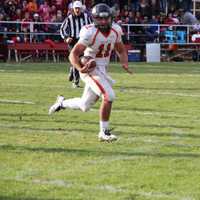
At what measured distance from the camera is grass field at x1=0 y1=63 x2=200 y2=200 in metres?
5.86

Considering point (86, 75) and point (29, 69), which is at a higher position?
point (86, 75)

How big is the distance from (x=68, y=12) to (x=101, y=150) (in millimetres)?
19858

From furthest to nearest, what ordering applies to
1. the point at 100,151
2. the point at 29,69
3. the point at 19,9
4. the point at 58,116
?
the point at 19,9, the point at 29,69, the point at 58,116, the point at 100,151

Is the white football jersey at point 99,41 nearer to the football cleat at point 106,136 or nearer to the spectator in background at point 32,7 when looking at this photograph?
the football cleat at point 106,136

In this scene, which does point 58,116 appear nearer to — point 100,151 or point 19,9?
point 100,151

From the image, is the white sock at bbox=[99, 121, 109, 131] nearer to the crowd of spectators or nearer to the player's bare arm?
the player's bare arm

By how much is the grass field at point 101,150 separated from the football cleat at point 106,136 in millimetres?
86

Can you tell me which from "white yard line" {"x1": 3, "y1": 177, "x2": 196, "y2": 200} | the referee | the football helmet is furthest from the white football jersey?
the referee

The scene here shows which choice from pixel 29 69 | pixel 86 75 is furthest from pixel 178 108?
pixel 29 69

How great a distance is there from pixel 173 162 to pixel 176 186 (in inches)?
40.9

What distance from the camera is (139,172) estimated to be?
6516mm

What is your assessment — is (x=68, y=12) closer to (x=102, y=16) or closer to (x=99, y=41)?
(x=99, y=41)

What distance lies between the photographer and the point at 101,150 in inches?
302

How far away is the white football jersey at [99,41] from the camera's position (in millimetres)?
8422
